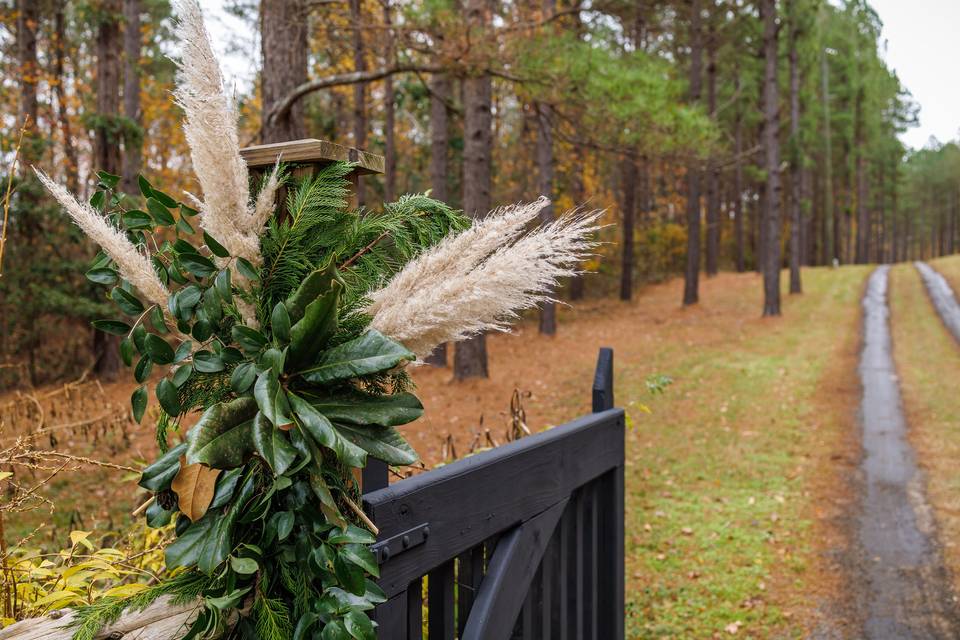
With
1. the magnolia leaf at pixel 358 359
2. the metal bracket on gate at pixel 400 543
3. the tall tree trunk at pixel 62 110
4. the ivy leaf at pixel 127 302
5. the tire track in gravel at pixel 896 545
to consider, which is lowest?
the tire track in gravel at pixel 896 545

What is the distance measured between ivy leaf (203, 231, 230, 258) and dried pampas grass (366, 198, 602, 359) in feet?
0.84

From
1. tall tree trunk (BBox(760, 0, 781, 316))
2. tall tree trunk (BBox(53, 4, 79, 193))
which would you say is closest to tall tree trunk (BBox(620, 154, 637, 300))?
tall tree trunk (BBox(760, 0, 781, 316))

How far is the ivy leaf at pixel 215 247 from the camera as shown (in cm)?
109

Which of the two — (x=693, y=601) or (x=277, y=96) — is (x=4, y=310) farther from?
(x=693, y=601)

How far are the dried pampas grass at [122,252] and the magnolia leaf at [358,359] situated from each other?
30 cm

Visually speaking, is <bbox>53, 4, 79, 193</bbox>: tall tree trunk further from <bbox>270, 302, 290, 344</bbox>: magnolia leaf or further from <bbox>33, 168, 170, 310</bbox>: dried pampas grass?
<bbox>270, 302, 290, 344</bbox>: magnolia leaf

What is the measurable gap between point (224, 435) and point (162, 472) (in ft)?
0.52

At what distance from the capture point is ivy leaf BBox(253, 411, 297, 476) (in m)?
0.99

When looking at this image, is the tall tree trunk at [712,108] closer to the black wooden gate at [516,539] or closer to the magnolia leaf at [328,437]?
the black wooden gate at [516,539]

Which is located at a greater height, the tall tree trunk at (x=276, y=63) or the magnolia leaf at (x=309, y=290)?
the tall tree trunk at (x=276, y=63)

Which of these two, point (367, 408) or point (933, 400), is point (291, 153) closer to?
point (367, 408)

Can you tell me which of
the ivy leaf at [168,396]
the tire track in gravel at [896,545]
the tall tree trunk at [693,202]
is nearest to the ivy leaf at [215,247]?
the ivy leaf at [168,396]

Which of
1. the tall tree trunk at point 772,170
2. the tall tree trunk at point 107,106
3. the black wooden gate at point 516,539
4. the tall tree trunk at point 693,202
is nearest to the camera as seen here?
the black wooden gate at point 516,539

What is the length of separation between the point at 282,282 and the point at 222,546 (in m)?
0.45
